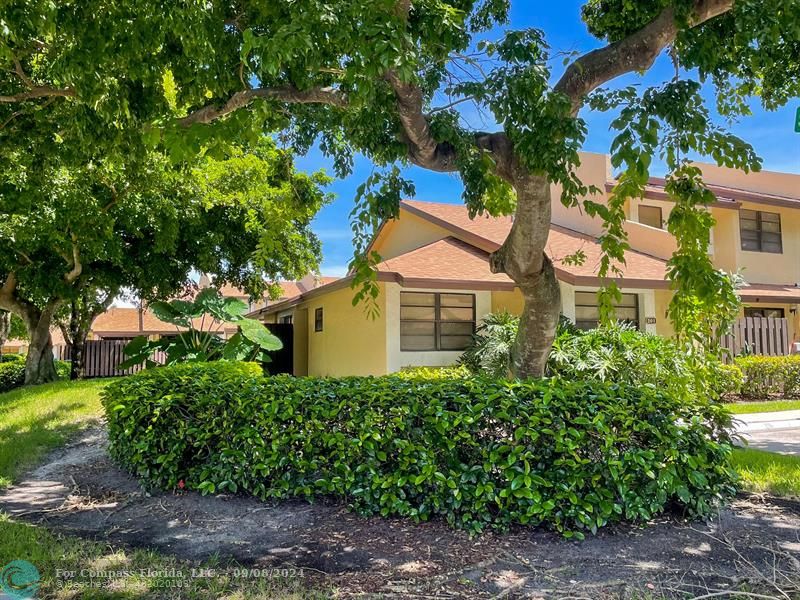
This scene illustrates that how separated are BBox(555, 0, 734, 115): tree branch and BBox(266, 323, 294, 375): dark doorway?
15.9 meters

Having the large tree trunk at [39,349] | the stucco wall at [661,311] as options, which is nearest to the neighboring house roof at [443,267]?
the stucco wall at [661,311]

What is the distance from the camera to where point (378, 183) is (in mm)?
6305

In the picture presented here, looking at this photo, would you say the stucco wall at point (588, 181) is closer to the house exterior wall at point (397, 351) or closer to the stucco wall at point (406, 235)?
the stucco wall at point (406, 235)

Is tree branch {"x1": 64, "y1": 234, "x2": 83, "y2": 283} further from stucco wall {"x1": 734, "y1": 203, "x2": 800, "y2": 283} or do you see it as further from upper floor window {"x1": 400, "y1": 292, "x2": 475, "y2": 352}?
stucco wall {"x1": 734, "y1": 203, "x2": 800, "y2": 283}

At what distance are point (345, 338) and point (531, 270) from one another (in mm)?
10278

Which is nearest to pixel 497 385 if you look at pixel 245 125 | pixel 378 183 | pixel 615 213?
pixel 615 213

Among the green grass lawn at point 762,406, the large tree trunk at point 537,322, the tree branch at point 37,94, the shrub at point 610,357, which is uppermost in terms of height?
the tree branch at point 37,94

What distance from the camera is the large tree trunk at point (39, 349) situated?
64.0ft

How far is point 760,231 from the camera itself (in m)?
19.1

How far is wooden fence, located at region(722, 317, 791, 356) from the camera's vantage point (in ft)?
53.2

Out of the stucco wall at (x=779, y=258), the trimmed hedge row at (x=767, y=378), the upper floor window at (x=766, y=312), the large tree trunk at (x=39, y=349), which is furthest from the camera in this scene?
the large tree trunk at (x=39, y=349)

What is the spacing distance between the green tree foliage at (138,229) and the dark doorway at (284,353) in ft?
5.11

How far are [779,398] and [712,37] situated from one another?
486 inches

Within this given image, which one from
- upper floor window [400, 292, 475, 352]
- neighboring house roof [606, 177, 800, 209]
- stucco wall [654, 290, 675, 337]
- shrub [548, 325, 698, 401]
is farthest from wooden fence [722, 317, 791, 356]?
upper floor window [400, 292, 475, 352]
